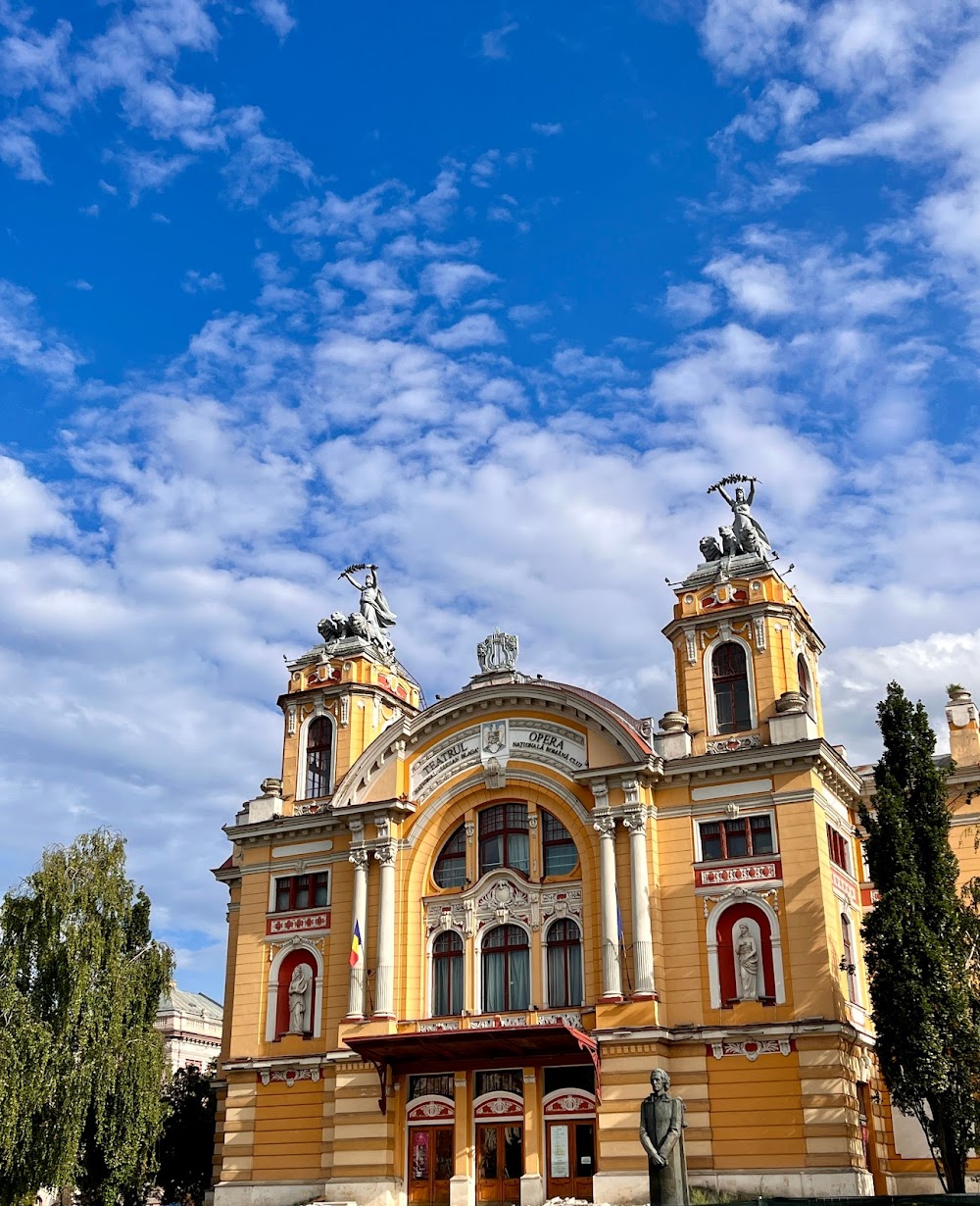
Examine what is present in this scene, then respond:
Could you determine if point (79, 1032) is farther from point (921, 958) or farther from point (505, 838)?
point (921, 958)

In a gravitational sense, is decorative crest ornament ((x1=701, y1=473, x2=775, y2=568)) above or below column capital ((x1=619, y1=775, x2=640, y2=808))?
above

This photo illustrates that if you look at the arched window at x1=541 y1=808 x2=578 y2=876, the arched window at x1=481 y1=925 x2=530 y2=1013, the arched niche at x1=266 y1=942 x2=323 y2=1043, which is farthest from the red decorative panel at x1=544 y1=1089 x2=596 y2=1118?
the arched niche at x1=266 y1=942 x2=323 y2=1043

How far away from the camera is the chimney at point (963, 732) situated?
4169cm

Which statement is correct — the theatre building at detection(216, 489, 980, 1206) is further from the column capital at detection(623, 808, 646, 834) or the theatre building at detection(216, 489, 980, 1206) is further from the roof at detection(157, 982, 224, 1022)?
the roof at detection(157, 982, 224, 1022)

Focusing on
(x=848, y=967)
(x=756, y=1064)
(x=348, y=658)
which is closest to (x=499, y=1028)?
(x=756, y=1064)

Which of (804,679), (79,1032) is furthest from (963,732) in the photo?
(79,1032)

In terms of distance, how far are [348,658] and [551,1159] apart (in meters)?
18.3

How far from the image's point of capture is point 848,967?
36.1 metres

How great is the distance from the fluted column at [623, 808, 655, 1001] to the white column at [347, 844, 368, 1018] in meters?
8.95

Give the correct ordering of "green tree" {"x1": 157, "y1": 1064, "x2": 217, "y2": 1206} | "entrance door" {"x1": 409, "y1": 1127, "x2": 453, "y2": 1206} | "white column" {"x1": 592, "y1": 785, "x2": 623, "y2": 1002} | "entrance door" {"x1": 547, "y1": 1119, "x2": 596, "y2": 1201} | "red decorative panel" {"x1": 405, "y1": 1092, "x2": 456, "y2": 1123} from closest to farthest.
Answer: "entrance door" {"x1": 547, "y1": 1119, "x2": 596, "y2": 1201} → "white column" {"x1": 592, "y1": 785, "x2": 623, "y2": 1002} → "entrance door" {"x1": 409, "y1": 1127, "x2": 453, "y2": 1206} → "red decorative panel" {"x1": 405, "y1": 1092, "x2": 456, "y2": 1123} → "green tree" {"x1": 157, "y1": 1064, "x2": 217, "y2": 1206}

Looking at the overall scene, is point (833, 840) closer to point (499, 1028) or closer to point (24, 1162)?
point (499, 1028)

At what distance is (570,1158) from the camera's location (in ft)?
119

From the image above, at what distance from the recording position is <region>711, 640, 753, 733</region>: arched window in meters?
39.6

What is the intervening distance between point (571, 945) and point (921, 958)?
10662 millimetres
